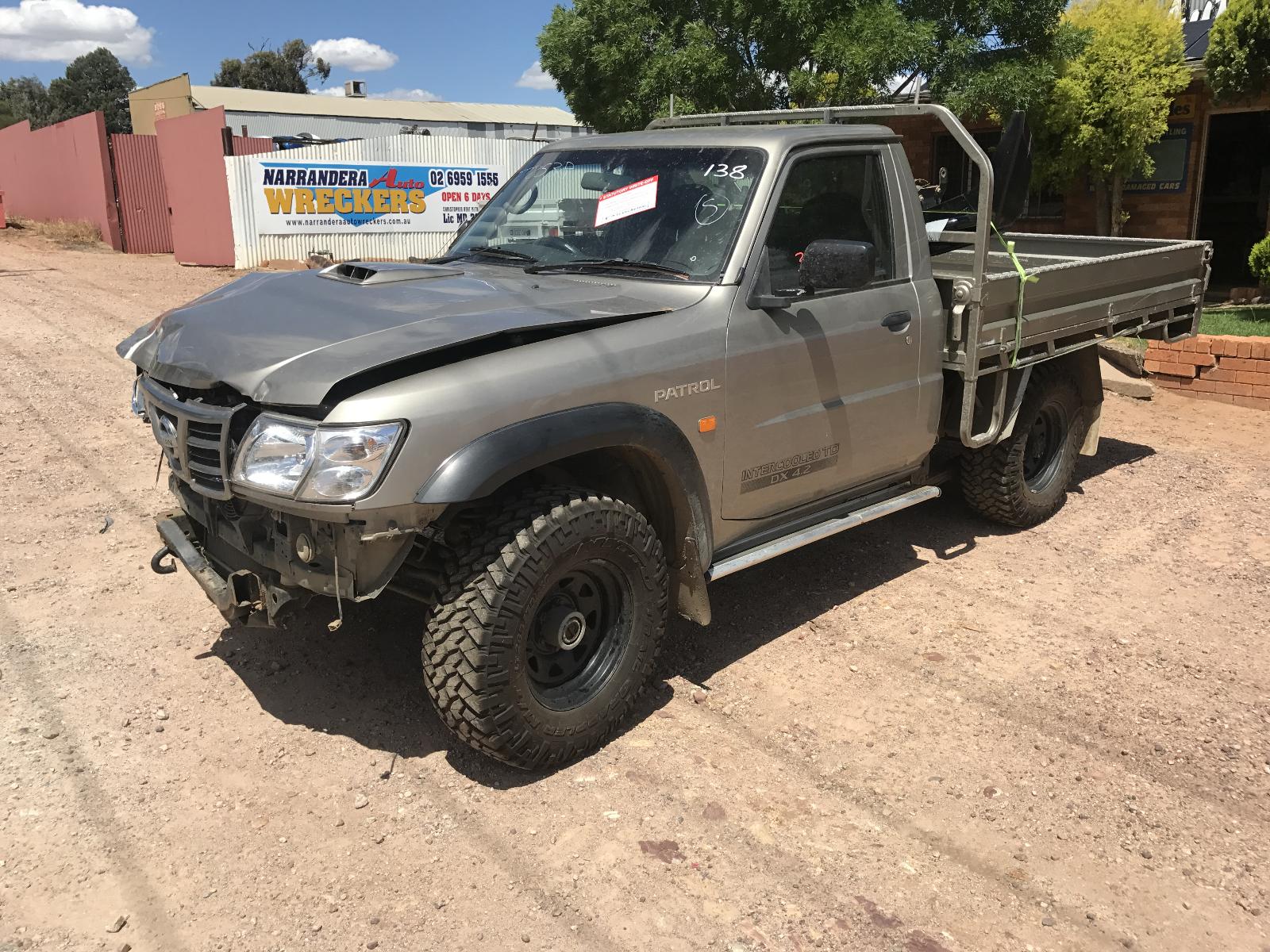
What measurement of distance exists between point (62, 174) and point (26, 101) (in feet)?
231

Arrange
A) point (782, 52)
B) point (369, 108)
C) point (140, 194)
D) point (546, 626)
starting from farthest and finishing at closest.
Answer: point (369, 108) < point (140, 194) < point (782, 52) < point (546, 626)

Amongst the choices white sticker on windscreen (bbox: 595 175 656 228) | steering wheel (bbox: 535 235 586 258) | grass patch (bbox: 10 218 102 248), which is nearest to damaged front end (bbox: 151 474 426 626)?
steering wheel (bbox: 535 235 586 258)

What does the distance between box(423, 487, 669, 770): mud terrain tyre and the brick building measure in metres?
Answer: 10.6

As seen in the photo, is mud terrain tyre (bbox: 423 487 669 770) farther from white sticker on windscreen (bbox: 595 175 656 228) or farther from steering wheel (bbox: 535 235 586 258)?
white sticker on windscreen (bbox: 595 175 656 228)

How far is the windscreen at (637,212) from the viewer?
412 centimetres

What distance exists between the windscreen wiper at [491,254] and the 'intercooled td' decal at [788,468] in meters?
1.32

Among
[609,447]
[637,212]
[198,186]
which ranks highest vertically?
[198,186]

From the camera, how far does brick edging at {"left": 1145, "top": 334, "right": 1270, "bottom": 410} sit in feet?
28.4

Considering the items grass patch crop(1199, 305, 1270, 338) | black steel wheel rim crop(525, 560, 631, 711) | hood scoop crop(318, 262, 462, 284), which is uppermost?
hood scoop crop(318, 262, 462, 284)

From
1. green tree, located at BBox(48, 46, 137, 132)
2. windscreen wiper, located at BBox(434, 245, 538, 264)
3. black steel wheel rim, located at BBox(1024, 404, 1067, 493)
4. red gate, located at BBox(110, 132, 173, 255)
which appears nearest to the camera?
windscreen wiper, located at BBox(434, 245, 538, 264)

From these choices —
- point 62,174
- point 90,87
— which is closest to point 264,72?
point 90,87

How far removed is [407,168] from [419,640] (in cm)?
1765

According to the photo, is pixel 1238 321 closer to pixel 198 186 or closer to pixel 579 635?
pixel 579 635

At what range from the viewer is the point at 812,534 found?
4.45m
